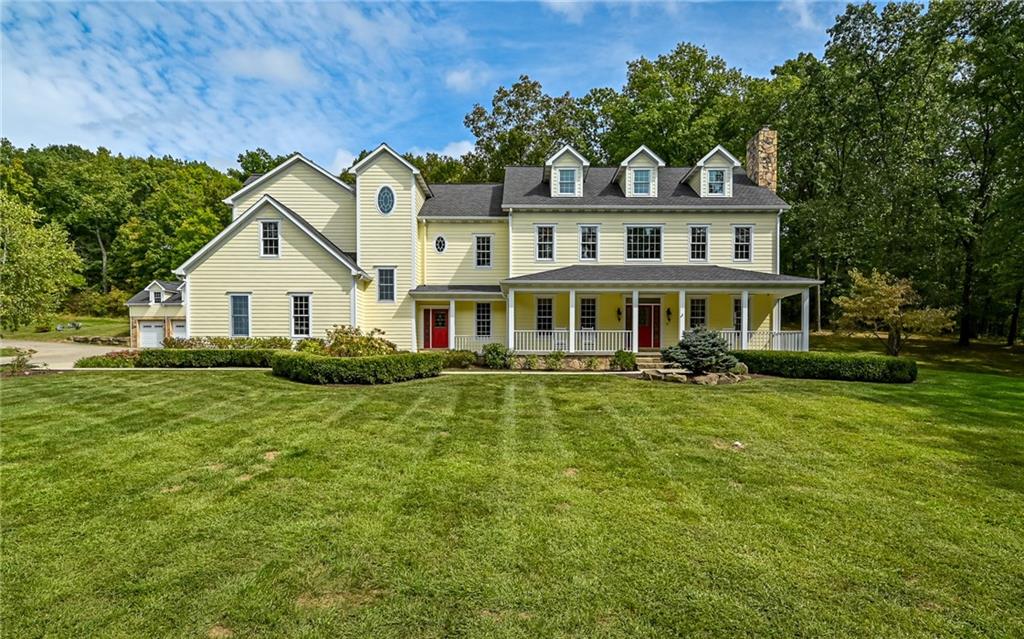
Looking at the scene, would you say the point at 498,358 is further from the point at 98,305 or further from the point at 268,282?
the point at 98,305

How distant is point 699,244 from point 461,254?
10896mm

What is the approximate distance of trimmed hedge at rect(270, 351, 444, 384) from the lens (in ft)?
42.1

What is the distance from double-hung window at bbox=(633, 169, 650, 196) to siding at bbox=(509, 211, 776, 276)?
1.13 meters

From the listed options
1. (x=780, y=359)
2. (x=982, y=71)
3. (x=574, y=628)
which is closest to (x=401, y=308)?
(x=780, y=359)

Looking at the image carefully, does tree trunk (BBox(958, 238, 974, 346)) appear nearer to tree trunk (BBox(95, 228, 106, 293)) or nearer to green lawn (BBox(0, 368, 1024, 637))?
green lawn (BBox(0, 368, 1024, 637))

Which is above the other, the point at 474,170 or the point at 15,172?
the point at 15,172

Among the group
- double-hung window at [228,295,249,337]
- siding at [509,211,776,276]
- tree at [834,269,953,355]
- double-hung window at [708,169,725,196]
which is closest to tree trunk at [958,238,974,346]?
tree at [834,269,953,355]

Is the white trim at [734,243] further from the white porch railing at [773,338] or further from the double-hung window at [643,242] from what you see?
the white porch railing at [773,338]

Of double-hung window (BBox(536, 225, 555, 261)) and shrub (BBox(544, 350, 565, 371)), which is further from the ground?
double-hung window (BBox(536, 225, 555, 261))

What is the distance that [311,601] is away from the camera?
367 cm

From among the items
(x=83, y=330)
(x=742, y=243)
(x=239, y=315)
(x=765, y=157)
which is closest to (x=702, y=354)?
(x=742, y=243)

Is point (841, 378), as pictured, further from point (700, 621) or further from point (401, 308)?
point (401, 308)

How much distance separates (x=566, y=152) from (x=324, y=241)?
11.3m

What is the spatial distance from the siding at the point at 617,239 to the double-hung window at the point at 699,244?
0.21 meters
